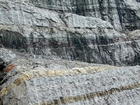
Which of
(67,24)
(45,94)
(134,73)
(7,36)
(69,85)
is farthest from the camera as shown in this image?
(67,24)

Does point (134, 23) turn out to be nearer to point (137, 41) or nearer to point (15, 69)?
point (137, 41)

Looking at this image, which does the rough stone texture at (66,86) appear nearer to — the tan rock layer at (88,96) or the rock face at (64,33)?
the tan rock layer at (88,96)

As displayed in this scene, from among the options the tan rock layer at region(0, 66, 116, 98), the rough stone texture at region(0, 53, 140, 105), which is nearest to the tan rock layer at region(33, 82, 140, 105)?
the rough stone texture at region(0, 53, 140, 105)

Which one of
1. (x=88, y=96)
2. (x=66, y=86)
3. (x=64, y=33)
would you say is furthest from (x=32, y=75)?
(x=64, y=33)

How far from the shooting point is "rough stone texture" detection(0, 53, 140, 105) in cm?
1830

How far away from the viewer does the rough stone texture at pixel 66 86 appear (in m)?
18.3

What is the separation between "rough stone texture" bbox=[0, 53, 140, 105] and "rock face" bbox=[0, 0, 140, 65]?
30.8 ft

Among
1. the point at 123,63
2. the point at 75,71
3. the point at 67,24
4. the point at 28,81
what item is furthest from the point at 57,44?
the point at 28,81

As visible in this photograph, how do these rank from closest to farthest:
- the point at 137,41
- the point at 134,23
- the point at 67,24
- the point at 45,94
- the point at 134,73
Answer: the point at 45,94
the point at 134,73
the point at 67,24
the point at 137,41
the point at 134,23

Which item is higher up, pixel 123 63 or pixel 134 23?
pixel 134 23

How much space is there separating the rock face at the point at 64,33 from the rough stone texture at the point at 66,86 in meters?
9.39

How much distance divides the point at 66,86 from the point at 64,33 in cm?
1798

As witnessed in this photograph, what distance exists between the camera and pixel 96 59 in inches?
1497

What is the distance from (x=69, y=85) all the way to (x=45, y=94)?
250cm
